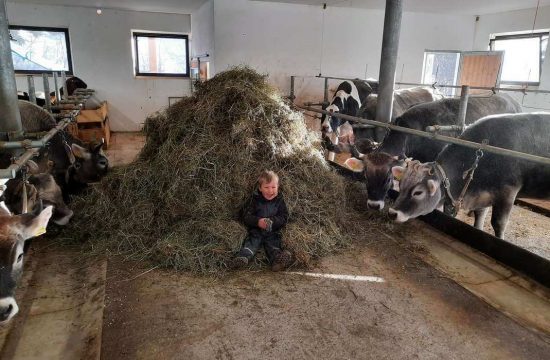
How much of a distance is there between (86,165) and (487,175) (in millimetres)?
4358

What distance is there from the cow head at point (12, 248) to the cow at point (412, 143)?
2.92 meters

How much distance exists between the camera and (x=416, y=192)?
3.35 m

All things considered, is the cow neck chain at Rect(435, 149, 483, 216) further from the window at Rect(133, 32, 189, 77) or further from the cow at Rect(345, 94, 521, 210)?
the window at Rect(133, 32, 189, 77)

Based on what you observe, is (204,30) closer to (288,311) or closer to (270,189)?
(270,189)

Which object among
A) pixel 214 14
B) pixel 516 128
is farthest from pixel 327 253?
pixel 214 14

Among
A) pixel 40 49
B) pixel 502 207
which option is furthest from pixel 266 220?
pixel 40 49

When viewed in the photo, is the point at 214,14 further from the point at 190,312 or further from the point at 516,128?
the point at 190,312

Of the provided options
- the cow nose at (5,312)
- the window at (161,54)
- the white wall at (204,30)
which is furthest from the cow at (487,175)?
the window at (161,54)

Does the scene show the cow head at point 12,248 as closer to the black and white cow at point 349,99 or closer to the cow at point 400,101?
the cow at point 400,101

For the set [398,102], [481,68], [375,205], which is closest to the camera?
[375,205]

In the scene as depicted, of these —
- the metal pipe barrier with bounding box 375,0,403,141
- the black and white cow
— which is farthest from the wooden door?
the metal pipe barrier with bounding box 375,0,403,141

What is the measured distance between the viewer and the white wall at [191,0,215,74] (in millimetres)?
7865

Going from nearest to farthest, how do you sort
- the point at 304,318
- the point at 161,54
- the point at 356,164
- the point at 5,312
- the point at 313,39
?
the point at 5,312, the point at 304,318, the point at 356,164, the point at 313,39, the point at 161,54

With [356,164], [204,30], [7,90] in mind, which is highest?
[204,30]
